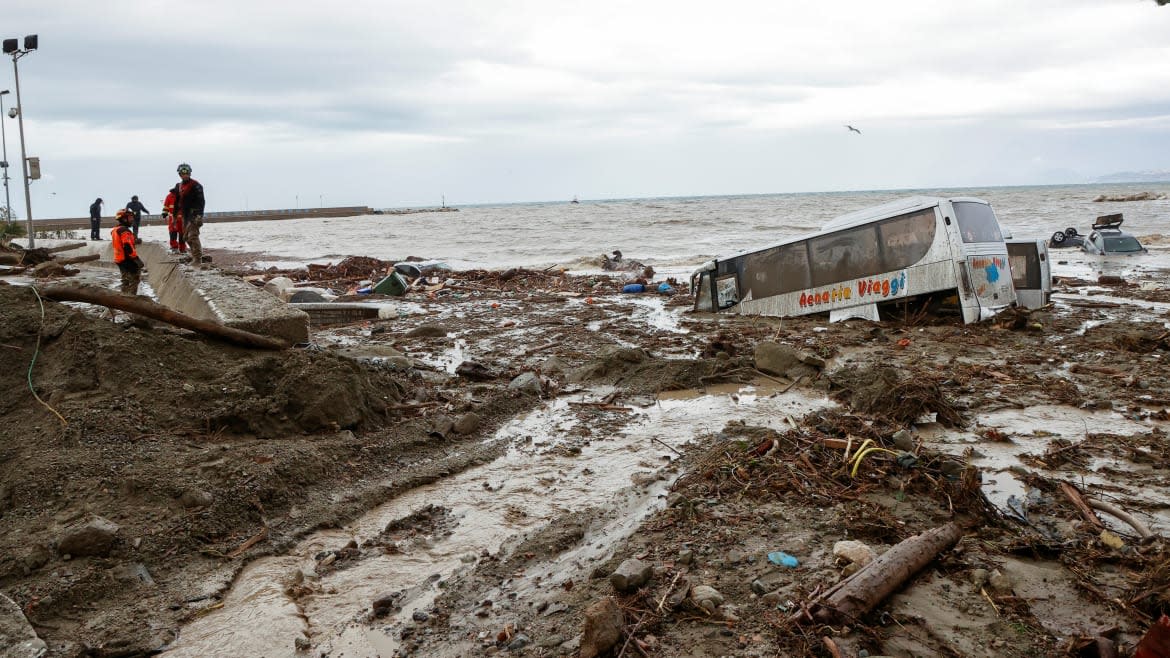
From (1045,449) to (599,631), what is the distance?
453cm

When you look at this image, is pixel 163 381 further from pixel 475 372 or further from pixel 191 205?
pixel 191 205

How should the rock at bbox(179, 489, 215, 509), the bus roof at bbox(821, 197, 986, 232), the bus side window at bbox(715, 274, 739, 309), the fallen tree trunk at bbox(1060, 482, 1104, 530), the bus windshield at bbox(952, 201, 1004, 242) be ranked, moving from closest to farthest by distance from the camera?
the fallen tree trunk at bbox(1060, 482, 1104, 530) < the rock at bbox(179, 489, 215, 509) < the bus windshield at bbox(952, 201, 1004, 242) < the bus roof at bbox(821, 197, 986, 232) < the bus side window at bbox(715, 274, 739, 309)

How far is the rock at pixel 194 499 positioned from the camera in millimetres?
4672

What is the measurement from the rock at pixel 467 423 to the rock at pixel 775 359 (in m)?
3.81

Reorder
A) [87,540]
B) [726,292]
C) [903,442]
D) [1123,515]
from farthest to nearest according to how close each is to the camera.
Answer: [726,292] < [903,442] < [1123,515] < [87,540]

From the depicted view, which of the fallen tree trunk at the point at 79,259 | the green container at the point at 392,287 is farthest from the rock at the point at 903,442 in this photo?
the fallen tree trunk at the point at 79,259

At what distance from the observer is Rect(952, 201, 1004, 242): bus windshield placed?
10.7 meters

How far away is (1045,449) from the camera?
19.2 ft

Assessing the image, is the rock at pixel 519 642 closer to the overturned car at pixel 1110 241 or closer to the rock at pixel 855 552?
the rock at pixel 855 552

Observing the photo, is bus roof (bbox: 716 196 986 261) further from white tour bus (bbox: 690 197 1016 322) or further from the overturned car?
the overturned car

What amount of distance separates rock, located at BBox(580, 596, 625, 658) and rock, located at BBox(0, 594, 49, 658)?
99.6 inches

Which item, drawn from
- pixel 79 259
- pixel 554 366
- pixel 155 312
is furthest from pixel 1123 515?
pixel 79 259

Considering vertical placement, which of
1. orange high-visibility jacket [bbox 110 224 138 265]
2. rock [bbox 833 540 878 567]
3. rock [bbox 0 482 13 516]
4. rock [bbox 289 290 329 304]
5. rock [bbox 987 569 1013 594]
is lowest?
rock [bbox 987 569 1013 594]

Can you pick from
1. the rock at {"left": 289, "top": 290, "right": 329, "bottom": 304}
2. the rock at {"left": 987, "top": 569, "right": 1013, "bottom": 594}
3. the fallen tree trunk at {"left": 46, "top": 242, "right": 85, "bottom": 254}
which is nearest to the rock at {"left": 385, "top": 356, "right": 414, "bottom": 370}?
the rock at {"left": 987, "top": 569, "right": 1013, "bottom": 594}
